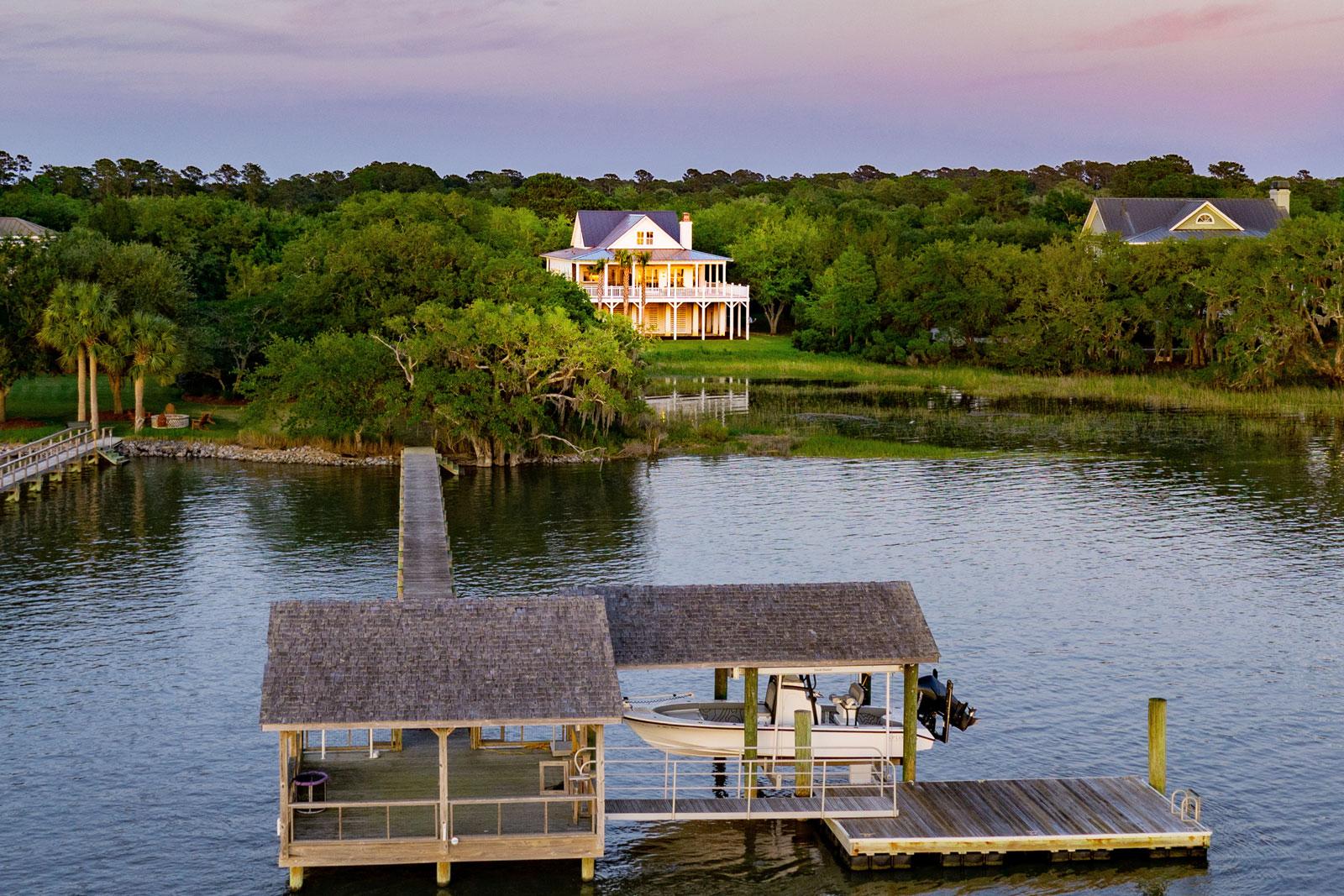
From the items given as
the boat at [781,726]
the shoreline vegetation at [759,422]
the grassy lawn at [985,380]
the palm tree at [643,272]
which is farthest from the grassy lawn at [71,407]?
the boat at [781,726]

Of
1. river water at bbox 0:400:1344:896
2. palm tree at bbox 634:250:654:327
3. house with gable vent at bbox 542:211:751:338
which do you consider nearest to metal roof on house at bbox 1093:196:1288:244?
house with gable vent at bbox 542:211:751:338

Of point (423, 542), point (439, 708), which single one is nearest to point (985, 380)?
point (423, 542)

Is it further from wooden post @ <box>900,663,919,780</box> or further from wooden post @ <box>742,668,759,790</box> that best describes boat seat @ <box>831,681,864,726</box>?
wooden post @ <box>742,668,759,790</box>

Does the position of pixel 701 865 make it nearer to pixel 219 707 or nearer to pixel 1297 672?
pixel 219 707

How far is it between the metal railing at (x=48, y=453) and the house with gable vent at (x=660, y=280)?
52227mm

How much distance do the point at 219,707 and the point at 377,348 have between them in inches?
1445

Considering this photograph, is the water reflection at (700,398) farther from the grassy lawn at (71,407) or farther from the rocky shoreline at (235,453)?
the grassy lawn at (71,407)

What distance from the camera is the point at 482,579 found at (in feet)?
158

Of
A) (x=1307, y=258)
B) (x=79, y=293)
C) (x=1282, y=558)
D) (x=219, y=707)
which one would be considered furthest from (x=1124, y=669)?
(x=1307, y=258)

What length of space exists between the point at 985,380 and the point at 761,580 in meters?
56.7

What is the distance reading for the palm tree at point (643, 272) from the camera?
119 meters

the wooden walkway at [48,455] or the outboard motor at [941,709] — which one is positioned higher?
the wooden walkway at [48,455]

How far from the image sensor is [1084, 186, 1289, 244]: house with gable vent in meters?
126

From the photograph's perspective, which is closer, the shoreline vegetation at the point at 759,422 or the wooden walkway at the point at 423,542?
the wooden walkway at the point at 423,542
